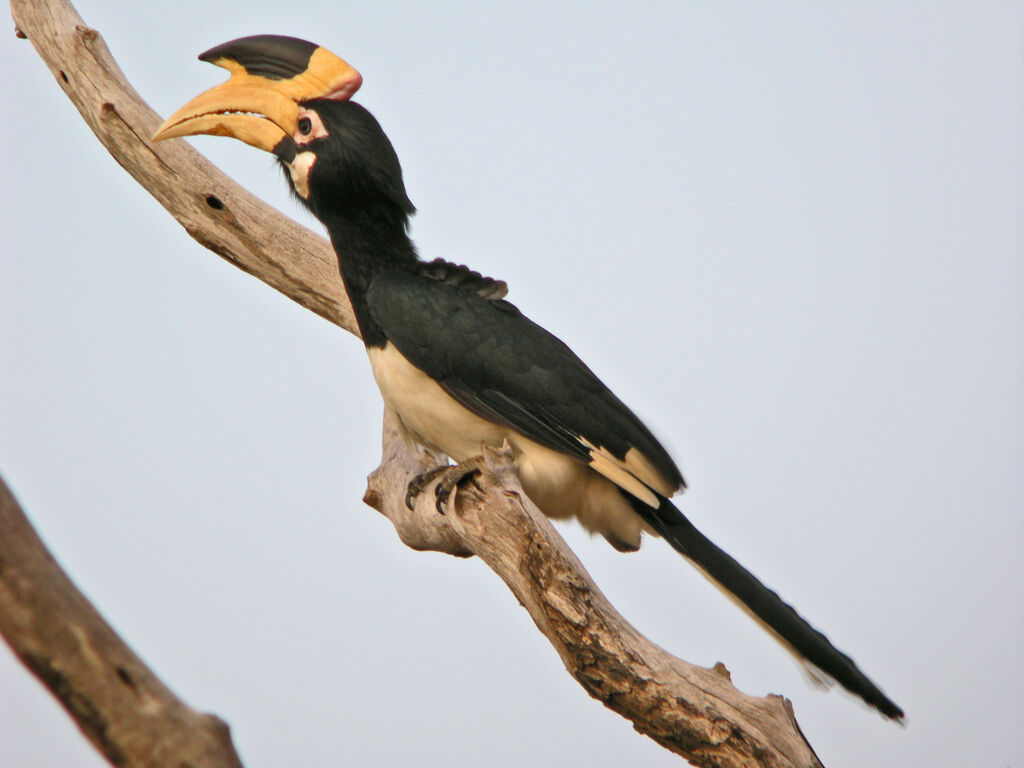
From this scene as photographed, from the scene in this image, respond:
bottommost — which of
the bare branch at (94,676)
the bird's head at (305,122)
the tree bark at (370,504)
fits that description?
the bare branch at (94,676)

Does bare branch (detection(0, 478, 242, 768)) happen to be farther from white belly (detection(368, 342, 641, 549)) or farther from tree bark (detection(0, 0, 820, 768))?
white belly (detection(368, 342, 641, 549))

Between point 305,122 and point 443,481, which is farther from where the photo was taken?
point 305,122

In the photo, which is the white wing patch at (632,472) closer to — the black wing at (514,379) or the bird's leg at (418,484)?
the black wing at (514,379)

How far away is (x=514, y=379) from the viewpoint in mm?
3240

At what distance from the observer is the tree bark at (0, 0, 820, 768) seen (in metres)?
1.74

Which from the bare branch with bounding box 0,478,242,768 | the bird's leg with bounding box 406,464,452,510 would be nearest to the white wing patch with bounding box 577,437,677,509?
the bird's leg with bounding box 406,464,452,510

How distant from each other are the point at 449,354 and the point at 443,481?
388mm

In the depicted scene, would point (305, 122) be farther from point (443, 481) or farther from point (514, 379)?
point (443, 481)

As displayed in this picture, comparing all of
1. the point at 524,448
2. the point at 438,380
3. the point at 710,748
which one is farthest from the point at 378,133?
the point at 710,748

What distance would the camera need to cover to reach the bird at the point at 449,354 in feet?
Result: 10.5

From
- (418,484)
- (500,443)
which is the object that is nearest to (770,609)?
(500,443)

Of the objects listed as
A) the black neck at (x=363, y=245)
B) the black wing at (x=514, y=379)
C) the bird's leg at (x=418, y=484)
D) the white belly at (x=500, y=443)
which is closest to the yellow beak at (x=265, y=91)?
the black neck at (x=363, y=245)

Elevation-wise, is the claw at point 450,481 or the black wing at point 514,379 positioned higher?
the black wing at point 514,379

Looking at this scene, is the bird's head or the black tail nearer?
the black tail
